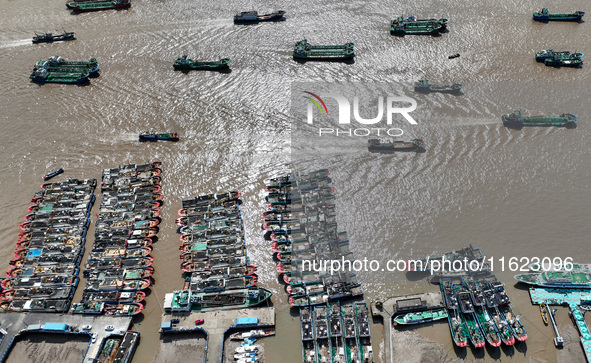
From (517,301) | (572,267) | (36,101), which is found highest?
(36,101)

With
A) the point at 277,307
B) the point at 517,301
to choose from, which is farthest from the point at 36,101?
the point at 517,301

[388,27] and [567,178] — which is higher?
[388,27]

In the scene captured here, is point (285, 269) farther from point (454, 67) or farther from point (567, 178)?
point (454, 67)

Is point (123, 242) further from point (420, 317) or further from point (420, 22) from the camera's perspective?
point (420, 22)

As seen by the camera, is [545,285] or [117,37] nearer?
[545,285]

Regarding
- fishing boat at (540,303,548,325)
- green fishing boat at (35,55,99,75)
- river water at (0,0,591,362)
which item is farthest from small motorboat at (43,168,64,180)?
fishing boat at (540,303,548,325)

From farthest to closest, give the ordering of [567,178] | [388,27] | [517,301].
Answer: [388,27] < [567,178] < [517,301]

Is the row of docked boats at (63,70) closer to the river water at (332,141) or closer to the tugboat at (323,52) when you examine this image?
the river water at (332,141)
